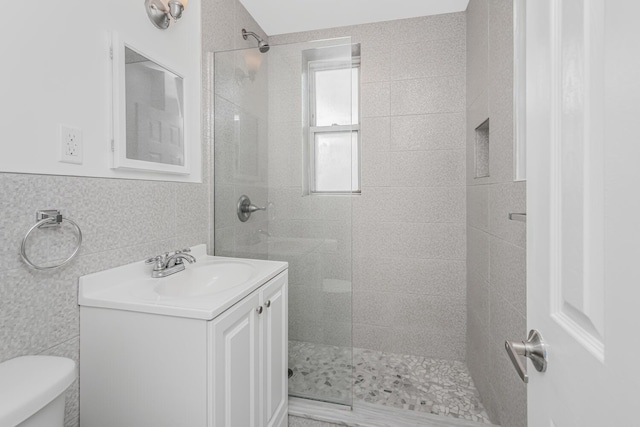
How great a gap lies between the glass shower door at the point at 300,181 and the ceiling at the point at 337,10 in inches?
23.4

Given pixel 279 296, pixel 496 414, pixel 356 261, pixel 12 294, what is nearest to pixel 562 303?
pixel 279 296

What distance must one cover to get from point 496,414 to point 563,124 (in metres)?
1.72

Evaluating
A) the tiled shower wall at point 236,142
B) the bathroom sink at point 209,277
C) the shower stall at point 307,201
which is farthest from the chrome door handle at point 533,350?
the tiled shower wall at point 236,142

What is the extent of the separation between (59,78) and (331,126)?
1217 mm

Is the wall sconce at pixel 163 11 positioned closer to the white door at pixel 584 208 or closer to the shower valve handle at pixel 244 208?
the shower valve handle at pixel 244 208

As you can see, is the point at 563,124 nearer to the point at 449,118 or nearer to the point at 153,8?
the point at 153,8

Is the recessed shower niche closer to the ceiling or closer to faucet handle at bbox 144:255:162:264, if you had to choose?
the ceiling

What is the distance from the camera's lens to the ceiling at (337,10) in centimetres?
214

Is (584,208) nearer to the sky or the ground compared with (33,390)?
nearer to the sky

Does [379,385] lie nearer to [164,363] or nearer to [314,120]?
[164,363]

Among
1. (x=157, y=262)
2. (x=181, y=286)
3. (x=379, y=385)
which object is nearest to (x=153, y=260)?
(x=157, y=262)

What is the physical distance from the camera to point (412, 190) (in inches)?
92.8

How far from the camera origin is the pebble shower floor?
1772 mm

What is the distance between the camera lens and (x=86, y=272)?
44.1 inches
